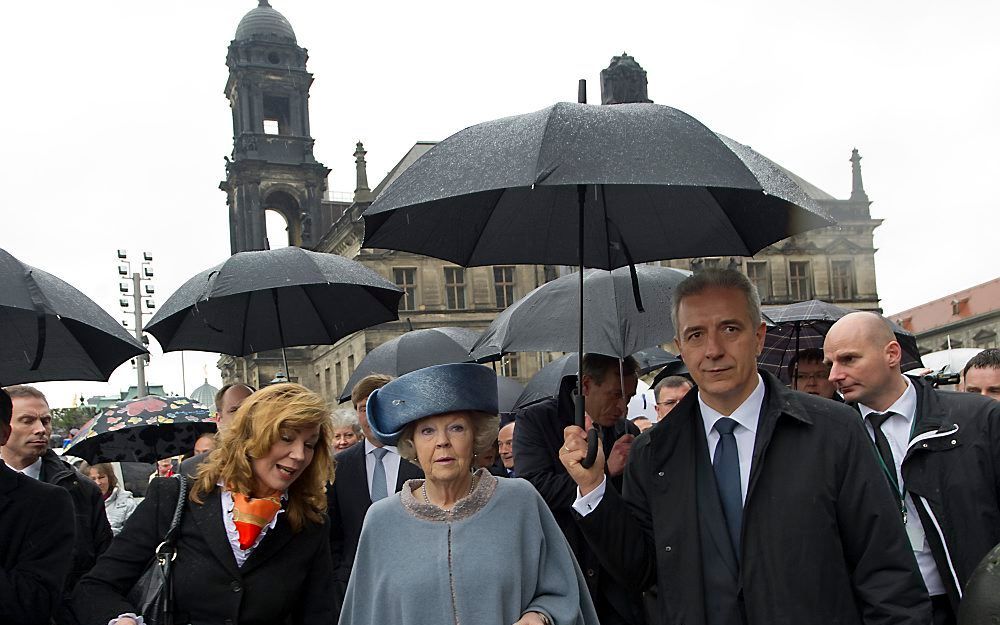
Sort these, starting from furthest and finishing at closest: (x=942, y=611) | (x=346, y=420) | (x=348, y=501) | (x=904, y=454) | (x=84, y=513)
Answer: (x=346, y=420) < (x=348, y=501) < (x=84, y=513) < (x=904, y=454) < (x=942, y=611)

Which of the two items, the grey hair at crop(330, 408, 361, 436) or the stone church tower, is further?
the stone church tower

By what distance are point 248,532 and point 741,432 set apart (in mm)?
1824

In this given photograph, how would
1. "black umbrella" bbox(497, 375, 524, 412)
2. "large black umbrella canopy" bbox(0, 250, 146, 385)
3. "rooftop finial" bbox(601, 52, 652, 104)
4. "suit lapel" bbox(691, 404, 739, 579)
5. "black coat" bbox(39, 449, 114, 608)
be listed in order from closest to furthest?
"suit lapel" bbox(691, 404, 739, 579) → "large black umbrella canopy" bbox(0, 250, 146, 385) → "black coat" bbox(39, 449, 114, 608) → "black umbrella" bbox(497, 375, 524, 412) → "rooftop finial" bbox(601, 52, 652, 104)

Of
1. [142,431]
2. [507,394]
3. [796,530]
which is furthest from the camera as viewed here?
[507,394]

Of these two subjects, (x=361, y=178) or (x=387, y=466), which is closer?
(x=387, y=466)

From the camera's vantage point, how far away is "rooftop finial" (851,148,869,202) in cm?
5741

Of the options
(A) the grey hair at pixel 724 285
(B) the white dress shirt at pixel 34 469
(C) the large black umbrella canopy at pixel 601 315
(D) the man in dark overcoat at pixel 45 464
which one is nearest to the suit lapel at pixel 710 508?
(A) the grey hair at pixel 724 285

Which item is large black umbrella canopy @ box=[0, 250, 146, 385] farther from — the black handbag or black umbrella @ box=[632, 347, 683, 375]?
black umbrella @ box=[632, 347, 683, 375]

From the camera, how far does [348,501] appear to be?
5.67m

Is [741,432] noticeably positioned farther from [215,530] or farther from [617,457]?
[215,530]

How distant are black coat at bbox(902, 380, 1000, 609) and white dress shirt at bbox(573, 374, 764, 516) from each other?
1.16 meters

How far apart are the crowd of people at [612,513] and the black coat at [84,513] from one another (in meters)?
1.40

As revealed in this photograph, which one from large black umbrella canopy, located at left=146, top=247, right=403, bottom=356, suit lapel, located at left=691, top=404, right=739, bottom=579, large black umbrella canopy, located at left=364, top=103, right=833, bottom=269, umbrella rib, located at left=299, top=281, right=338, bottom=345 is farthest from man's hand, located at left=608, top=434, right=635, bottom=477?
umbrella rib, located at left=299, top=281, right=338, bottom=345

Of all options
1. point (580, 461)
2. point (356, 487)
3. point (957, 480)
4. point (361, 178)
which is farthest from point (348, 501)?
point (361, 178)
